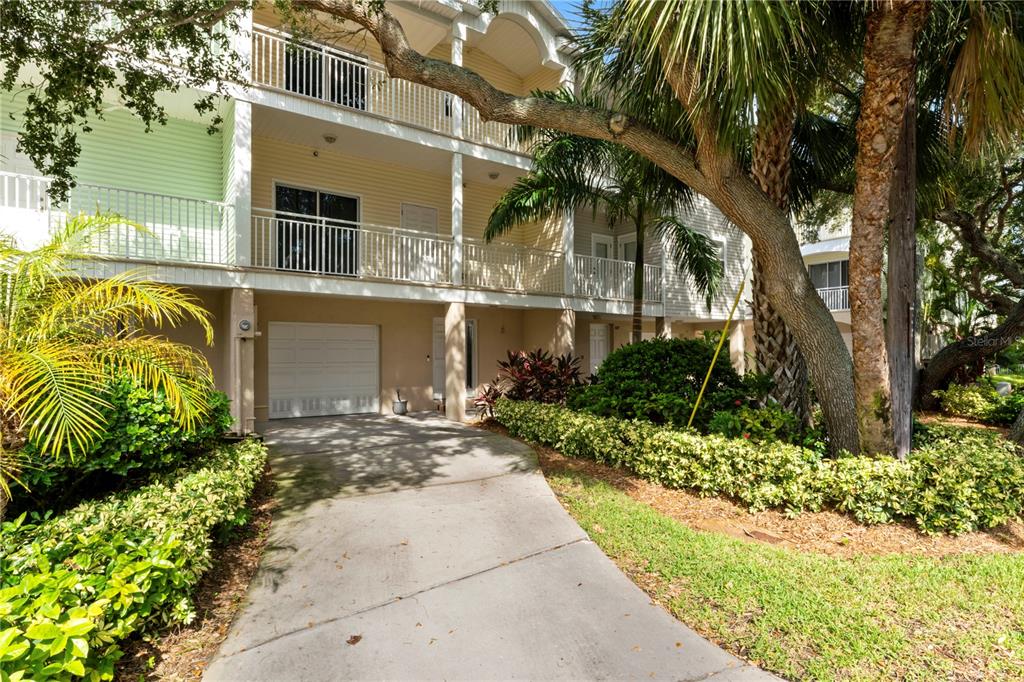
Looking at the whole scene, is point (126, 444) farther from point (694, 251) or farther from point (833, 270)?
point (833, 270)

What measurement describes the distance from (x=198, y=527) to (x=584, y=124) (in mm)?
5420

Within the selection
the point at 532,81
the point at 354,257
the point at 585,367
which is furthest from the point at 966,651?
the point at 532,81

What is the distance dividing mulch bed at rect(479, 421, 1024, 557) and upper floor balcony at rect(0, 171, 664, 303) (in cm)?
690

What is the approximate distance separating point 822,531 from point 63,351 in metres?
6.67

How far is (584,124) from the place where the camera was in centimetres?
582

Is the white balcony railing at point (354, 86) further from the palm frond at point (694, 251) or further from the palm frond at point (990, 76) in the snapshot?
the palm frond at point (990, 76)

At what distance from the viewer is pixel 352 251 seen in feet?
36.4

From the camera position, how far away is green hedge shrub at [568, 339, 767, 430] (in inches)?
288

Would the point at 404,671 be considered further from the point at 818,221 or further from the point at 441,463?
the point at 818,221

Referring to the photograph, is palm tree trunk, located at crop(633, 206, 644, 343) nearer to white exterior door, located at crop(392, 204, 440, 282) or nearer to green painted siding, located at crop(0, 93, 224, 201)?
white exterior door, located at crop(392, 204, 440, 282)

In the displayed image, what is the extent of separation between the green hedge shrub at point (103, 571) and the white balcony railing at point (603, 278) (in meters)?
10.2

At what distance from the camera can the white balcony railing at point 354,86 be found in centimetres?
970

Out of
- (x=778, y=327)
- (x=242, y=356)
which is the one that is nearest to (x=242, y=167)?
(x=242, y=356)

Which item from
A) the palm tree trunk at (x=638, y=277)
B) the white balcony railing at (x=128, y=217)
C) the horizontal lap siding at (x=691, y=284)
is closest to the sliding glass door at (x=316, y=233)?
the white balcony railing at (x=128, y=217)
